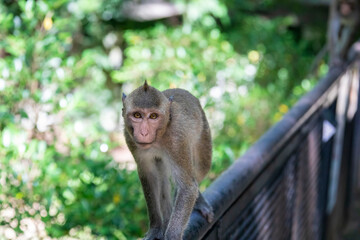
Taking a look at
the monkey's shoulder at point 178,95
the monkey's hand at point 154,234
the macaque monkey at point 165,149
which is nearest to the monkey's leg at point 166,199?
the macaque monkey at point 165,149

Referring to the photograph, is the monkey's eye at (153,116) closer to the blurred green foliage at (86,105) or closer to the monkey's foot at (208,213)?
the monkey's foot at (208,213)

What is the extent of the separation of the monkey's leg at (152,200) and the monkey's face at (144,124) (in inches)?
11.8

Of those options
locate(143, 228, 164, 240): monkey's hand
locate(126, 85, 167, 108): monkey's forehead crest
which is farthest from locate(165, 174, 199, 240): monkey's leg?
locate(126, 85, 167, 108): monkey's forehead crest

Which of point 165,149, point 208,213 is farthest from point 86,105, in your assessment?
point 208,213

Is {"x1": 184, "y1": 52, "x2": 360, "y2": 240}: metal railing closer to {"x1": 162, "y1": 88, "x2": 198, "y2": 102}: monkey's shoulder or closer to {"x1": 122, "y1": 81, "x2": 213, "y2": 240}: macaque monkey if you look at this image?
{"x1": 122, "y1": 81, "x2": 213, "y2": 240}: macaque monkey

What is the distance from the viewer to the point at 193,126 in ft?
8.30

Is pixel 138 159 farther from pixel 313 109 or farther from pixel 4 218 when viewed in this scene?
pixel 313 109

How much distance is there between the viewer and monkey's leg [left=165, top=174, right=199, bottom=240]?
7.04ft

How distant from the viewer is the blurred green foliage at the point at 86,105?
10.4ft

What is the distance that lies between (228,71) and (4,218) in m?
2.98

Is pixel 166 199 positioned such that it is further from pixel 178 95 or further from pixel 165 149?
pixel 178 95

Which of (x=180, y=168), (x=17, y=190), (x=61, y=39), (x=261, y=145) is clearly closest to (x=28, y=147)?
(x=17, y=190)

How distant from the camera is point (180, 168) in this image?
236 cm

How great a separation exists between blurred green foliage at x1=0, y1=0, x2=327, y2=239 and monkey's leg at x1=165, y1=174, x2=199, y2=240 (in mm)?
909
